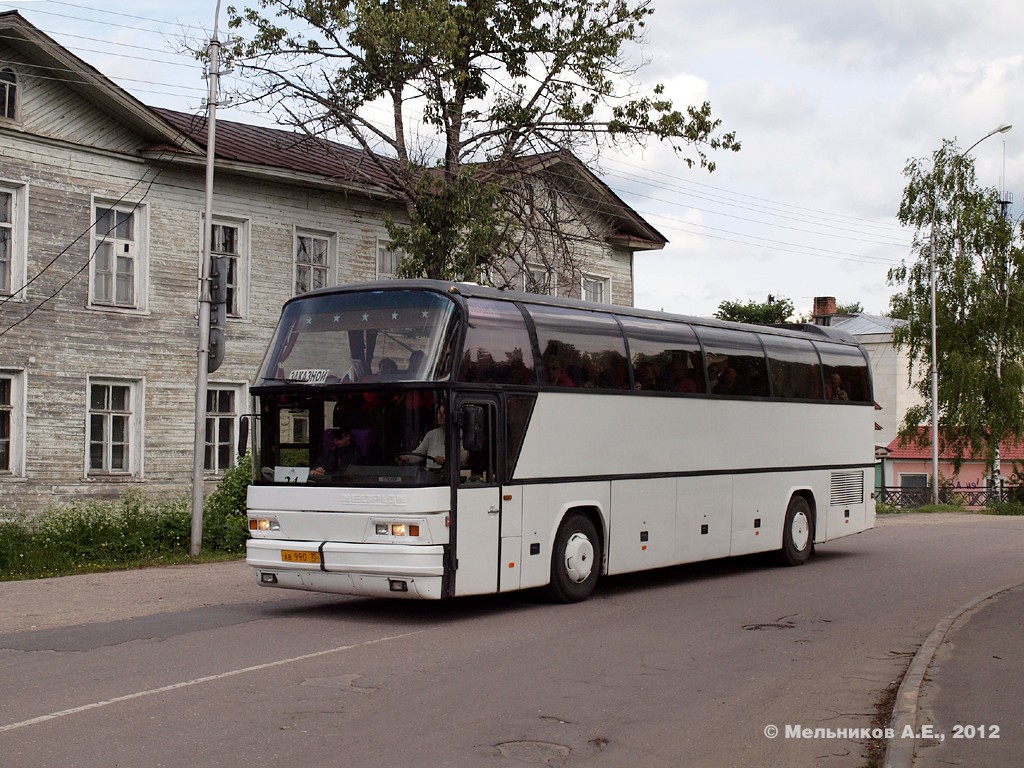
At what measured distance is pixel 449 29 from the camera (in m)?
22.6

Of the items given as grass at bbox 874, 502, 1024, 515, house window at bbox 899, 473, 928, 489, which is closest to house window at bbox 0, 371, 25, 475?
grass at bbox 874, 502, 1024, 515

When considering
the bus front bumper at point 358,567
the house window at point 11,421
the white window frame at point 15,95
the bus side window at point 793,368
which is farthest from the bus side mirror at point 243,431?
the white window frame at point 15,95

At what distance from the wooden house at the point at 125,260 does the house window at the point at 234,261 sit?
34mm

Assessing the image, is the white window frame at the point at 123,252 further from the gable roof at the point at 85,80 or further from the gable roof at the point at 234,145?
the gable roof at the point at 85,80

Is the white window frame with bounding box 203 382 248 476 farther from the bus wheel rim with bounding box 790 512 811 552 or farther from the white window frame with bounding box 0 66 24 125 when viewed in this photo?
the bus wheel rim with bounding box 790 512 811 552

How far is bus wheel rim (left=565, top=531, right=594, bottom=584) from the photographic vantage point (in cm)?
1401

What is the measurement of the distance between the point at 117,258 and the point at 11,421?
3698 mm

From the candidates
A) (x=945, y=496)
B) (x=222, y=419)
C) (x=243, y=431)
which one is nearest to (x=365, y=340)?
(x=243, y=431)

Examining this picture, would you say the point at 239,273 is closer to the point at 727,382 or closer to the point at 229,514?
the point at 229,514

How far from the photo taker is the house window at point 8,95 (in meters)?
22.1

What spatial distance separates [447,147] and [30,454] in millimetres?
9463

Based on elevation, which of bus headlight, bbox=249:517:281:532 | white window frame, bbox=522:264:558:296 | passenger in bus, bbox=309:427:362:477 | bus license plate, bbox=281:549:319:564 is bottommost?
bus license plate, bbox=281:549:319:564

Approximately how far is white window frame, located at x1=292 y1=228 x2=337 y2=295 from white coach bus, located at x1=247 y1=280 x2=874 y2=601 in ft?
41.5

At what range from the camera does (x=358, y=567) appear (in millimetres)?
12195
